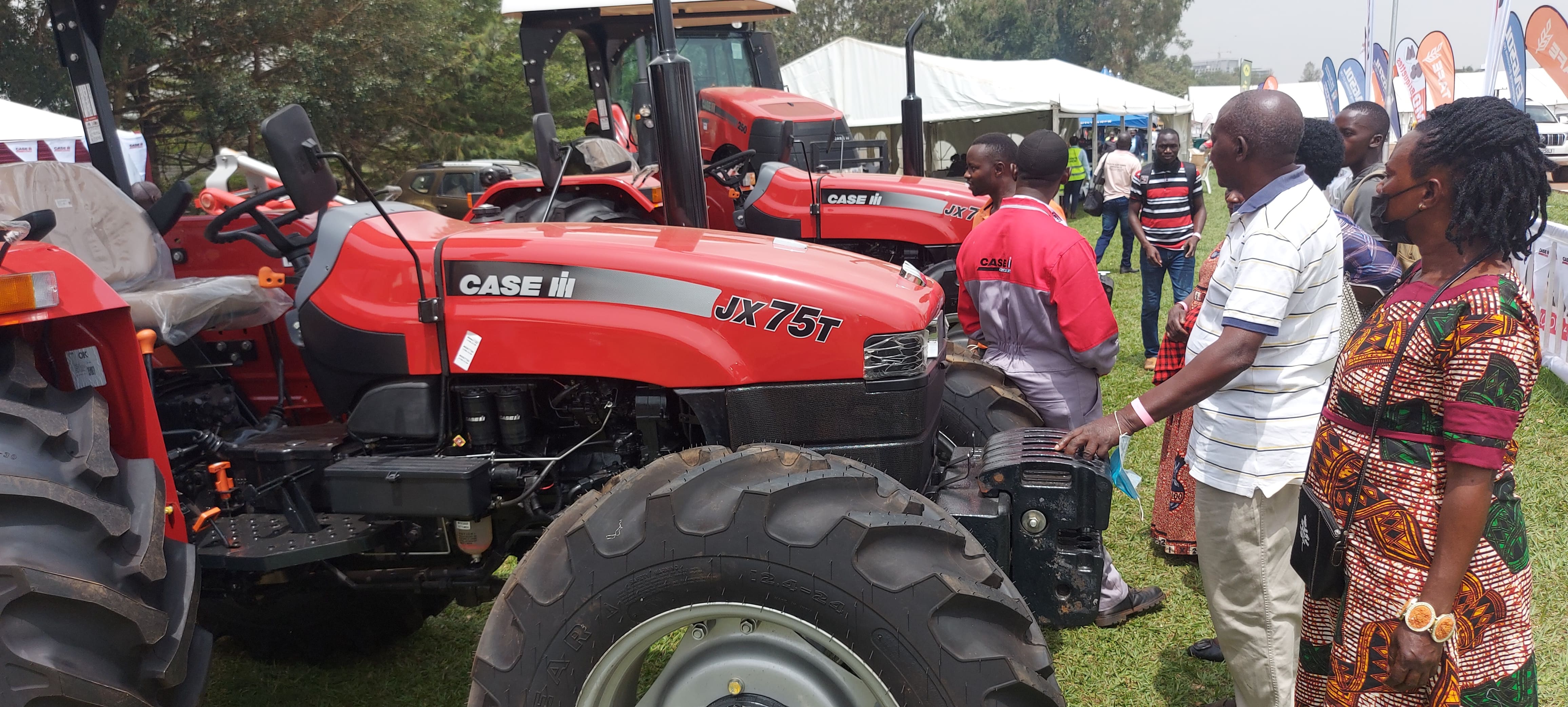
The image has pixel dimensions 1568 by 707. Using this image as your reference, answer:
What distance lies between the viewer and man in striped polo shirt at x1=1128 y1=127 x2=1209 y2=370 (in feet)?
24.0

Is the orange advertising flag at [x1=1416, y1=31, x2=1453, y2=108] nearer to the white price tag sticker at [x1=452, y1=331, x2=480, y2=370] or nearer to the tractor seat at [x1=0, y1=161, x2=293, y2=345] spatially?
the white price tag sticker at [x1=452, y1=331, x2=480, y2=370]

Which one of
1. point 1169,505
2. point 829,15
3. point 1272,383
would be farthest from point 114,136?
point 829,15

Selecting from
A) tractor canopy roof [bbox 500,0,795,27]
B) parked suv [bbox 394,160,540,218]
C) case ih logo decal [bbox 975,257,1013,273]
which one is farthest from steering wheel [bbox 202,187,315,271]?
parked suv [bbox 394,160,540,218]

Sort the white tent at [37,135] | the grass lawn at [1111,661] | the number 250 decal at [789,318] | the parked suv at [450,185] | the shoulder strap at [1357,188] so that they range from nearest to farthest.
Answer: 1. the number 250 decal at [789,318]
2. the grass lawn at [1111,661]
3. the shoulder strap at [1357,188]
4. the white tent at [37,135]
5. the parked suv at [450,185]

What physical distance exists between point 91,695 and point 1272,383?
269cm

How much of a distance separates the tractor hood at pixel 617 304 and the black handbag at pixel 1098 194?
33.5ft

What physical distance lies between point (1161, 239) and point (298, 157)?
248 inches

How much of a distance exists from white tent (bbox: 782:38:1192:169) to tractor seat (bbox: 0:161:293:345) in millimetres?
16241

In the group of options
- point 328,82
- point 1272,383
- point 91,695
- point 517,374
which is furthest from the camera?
point 328,82

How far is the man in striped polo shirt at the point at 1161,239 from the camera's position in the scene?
7309mm

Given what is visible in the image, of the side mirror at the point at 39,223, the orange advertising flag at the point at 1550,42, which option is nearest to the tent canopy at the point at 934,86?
the orange advertising flag at the point at 1550,42

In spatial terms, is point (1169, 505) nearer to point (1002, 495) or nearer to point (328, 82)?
point (1002, 495)

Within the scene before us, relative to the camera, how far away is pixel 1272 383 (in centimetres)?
246

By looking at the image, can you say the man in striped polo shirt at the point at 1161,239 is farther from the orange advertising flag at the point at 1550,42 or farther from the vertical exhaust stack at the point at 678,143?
the vertical exhaust stack at the point at 678,143
